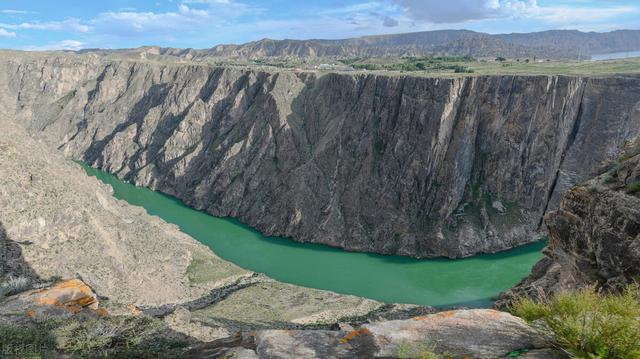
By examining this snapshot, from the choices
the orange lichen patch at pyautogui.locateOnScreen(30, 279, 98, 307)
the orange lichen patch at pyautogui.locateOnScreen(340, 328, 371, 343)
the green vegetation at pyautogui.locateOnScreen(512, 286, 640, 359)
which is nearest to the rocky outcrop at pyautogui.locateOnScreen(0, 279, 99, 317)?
the orange lichen patch at pyautogui.locateOnScreen(30, 279, 98, 307)

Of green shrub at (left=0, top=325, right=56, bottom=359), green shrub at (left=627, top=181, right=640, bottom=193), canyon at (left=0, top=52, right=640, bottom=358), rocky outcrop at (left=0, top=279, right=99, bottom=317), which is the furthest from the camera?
rocky outcrop at (left=0, top=279, right=99, bottom=317)

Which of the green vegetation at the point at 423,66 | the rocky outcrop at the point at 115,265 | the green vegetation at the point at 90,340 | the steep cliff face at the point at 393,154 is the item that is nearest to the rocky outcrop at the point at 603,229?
the green vegetation at the point at 90,340

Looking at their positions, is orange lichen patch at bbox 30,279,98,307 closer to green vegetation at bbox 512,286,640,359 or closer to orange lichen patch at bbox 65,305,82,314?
orange lichen patch at bbox 65,305,82,314

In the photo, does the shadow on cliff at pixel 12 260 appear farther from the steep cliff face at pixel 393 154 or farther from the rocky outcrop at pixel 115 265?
the steep cliff face at pixel 393 154

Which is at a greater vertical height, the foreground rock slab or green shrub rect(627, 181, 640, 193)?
green shrub rect(627, 181, 640, 193)

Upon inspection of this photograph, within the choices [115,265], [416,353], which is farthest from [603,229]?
[115,265]

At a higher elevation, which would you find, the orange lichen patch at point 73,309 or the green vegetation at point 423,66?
the green vegetation at point 423,66

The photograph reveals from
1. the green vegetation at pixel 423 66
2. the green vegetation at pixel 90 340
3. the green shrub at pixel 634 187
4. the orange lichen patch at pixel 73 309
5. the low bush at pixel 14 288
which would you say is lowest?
A: the low bush at pixel 14 288

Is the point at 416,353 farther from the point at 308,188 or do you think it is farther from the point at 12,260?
the point at 308,188
